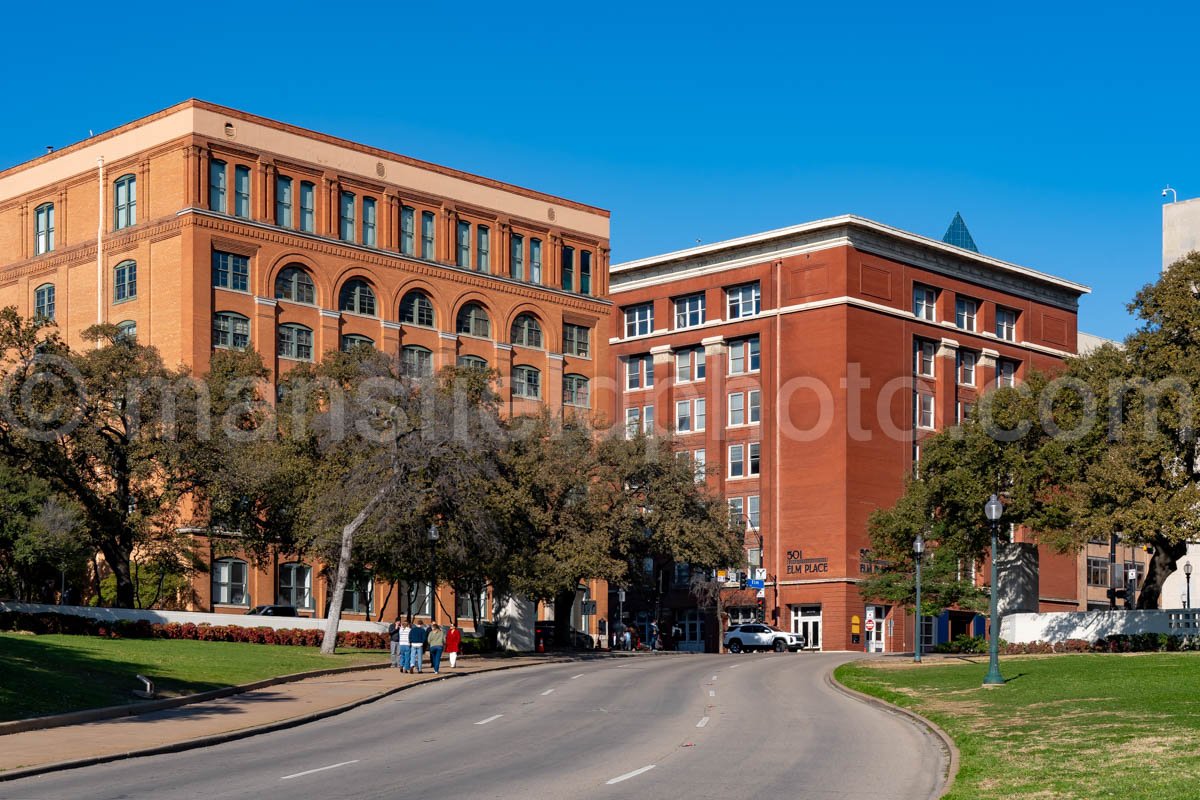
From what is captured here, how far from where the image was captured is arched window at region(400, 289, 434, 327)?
86.6 metres

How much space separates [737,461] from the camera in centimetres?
10400

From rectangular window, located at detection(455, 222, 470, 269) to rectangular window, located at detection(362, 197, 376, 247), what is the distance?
591cm

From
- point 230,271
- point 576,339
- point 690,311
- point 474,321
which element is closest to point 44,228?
point 230,271

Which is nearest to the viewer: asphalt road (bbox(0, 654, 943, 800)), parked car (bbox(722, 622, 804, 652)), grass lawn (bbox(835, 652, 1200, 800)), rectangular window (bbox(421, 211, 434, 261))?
grass lawn (bbox(835, 652, 1200, 800))

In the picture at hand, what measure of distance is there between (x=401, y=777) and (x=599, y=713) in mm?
12205

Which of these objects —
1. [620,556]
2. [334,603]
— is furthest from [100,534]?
[620,556]

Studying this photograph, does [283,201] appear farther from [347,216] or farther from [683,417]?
[683,417]

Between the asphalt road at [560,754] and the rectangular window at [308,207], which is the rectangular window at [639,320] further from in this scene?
the asphalt road at [560,754]

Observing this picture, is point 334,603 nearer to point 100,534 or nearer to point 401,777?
point 100,534

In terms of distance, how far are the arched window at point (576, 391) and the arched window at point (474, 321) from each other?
6913mm

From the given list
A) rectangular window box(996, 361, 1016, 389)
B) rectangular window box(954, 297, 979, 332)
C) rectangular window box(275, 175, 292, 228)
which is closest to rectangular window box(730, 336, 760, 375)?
rectangular window box(954, 297, 979, 332)

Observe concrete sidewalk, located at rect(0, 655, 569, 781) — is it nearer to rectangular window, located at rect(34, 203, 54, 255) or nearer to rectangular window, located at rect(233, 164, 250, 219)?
rectangular window, located at rect(233, 164, 250, 219)

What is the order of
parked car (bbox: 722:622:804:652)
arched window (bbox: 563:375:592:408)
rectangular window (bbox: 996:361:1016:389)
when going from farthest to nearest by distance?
rectangular window (bbox: 996:361:1016:389) → arched window (bbox: 563:375:592:408) → parked car (bbox: 722:622:804:652)

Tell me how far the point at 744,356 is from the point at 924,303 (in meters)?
12.6
